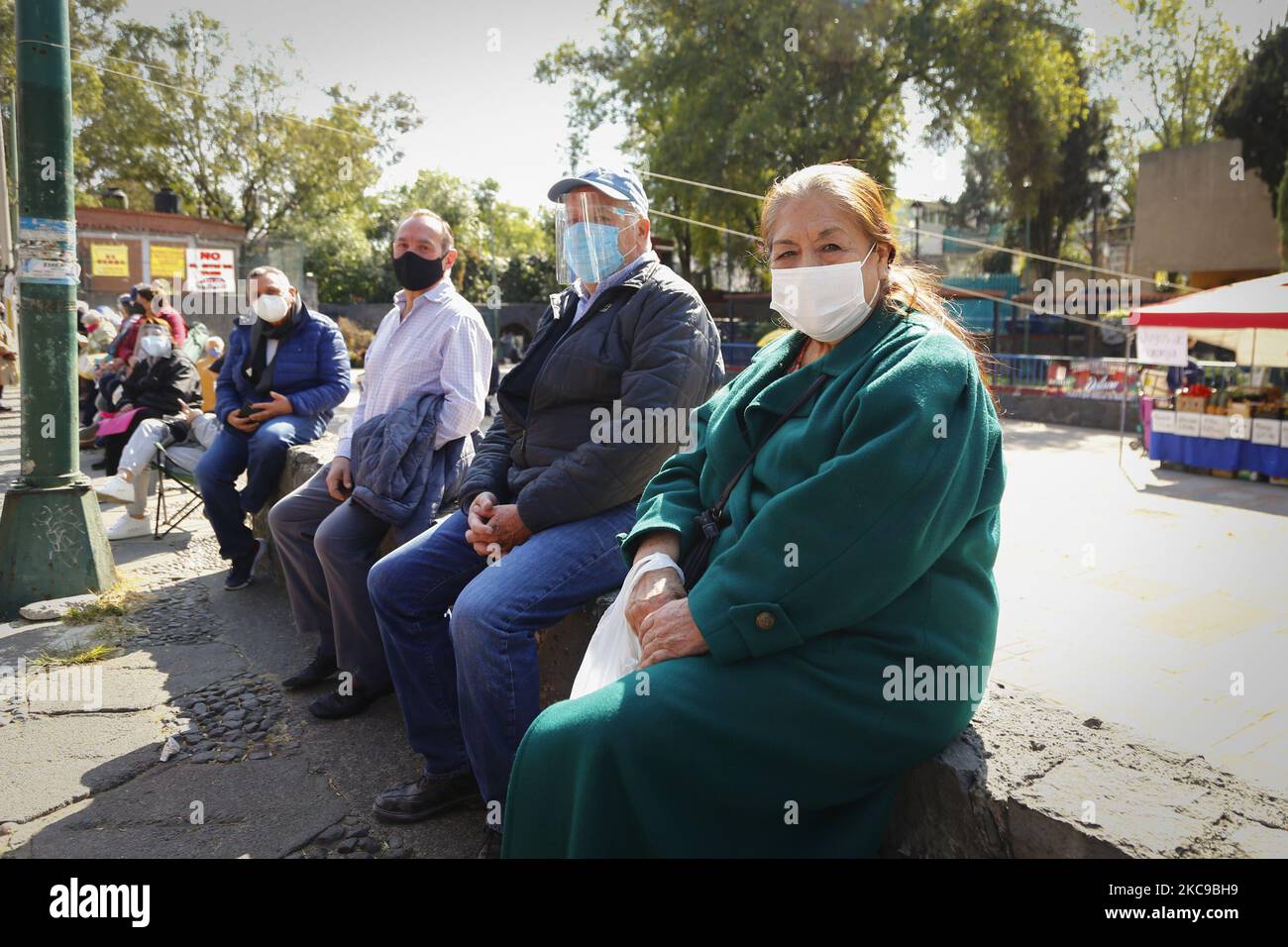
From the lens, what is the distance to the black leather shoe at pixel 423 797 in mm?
2908

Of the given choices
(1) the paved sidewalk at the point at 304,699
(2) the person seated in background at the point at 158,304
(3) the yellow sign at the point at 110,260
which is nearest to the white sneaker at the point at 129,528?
(1) the paved sidewalk at the point at 304,699

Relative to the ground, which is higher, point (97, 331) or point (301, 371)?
point (97, 331)

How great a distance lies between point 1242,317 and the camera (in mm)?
10875

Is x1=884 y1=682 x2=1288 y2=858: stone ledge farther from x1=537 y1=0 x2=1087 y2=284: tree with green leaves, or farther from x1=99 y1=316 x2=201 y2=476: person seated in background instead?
x1=537 y1=0 x2=1087 y2=284: tree with green leaves

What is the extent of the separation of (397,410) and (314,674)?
116cm

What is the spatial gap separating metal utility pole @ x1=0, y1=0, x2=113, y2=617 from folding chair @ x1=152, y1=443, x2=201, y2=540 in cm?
110

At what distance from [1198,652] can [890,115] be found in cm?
2234

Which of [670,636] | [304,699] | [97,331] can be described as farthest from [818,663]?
[97,331]

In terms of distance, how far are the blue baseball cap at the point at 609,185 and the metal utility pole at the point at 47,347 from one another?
3089 millimetres

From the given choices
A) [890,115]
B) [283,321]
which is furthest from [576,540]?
[890,115]

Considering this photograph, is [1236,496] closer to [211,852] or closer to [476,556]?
[476,556]

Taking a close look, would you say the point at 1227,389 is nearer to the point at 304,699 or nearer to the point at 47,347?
the point at 304,699

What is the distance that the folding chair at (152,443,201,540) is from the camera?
6.41 metres

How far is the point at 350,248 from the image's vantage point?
41031mm
